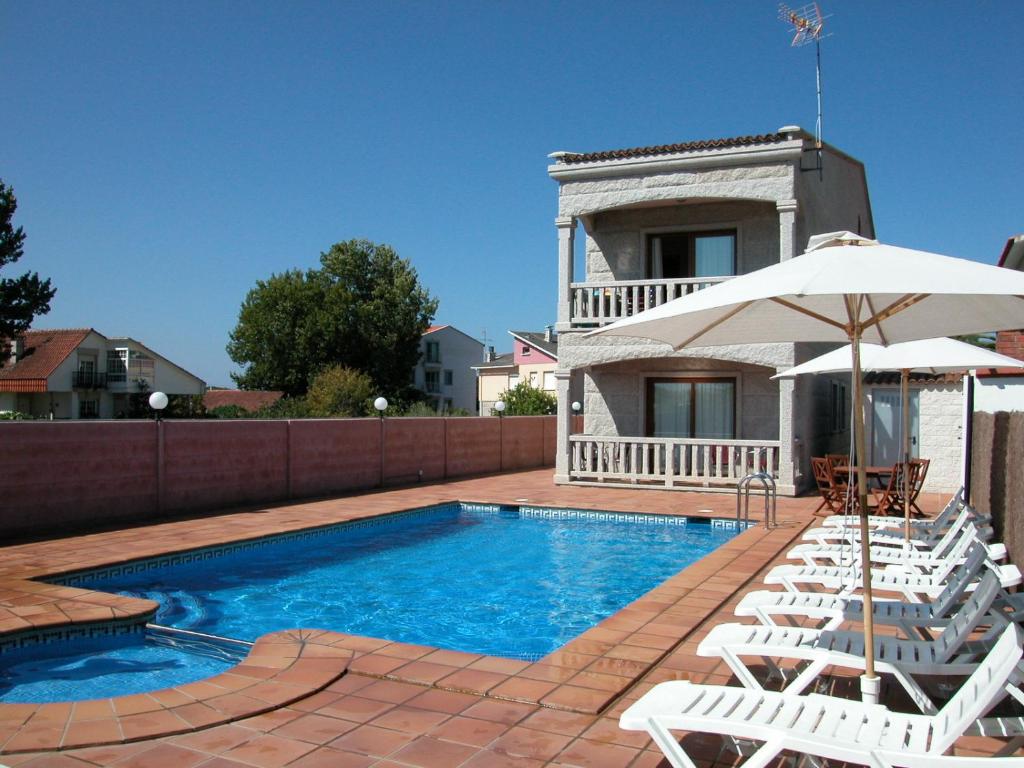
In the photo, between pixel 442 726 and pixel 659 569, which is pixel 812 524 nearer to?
pixel 659 569

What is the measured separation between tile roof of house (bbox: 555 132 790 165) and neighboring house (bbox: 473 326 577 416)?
42168 mm

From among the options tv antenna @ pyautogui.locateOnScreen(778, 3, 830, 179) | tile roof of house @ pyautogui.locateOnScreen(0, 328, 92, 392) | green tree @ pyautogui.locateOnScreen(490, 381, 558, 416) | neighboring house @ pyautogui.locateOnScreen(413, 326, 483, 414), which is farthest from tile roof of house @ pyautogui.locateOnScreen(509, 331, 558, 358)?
tv antenna @ pyautogui.locateOnScreen(778, 3, 830, 179)

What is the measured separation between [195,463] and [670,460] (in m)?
8.90

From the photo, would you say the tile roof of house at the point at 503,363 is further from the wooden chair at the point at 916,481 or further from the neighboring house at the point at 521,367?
the wooden chair at the point at 916,481

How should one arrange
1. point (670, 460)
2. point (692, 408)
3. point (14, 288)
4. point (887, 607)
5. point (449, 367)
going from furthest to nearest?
point (449, 367) → point (14, 288) → point (692, 408) → point (670, 460) → point (887, 607)

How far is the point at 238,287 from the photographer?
6341 centimetres

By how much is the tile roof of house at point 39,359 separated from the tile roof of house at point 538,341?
31.4 metres

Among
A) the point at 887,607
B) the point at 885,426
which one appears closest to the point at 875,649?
the point at 887,607

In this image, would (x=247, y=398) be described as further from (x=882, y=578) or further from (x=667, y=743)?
(x=667, y=743)

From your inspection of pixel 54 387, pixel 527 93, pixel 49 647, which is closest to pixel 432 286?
pixel 54 387

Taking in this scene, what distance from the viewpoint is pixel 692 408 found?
18.6m

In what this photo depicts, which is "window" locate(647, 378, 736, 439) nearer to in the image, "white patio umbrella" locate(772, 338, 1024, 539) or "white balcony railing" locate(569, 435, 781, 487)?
"white balcony railing" locate(569, 435, 781, 487)

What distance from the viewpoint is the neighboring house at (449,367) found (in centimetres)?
7681

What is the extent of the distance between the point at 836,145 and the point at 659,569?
41.1ft
